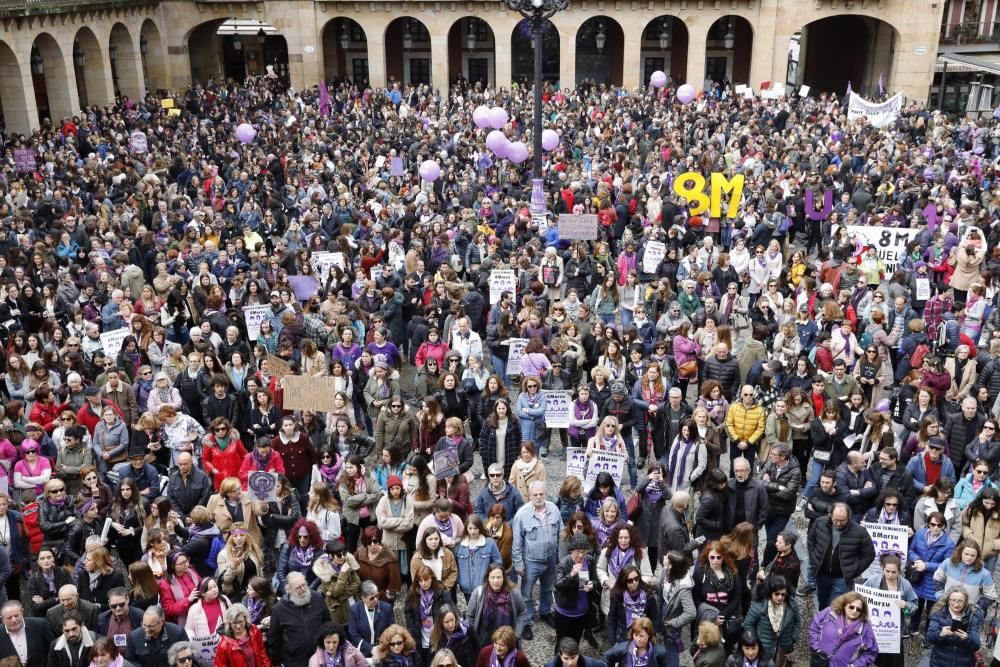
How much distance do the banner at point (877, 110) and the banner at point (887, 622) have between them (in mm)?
21169

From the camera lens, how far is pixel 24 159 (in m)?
20.1

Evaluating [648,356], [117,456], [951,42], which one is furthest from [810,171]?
[951,42]

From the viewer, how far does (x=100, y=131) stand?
2655cm

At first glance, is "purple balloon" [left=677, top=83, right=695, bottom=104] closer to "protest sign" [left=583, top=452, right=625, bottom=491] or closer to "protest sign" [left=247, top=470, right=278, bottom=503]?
"protest sign" [left=583, top=452, right=625, bottom=491]

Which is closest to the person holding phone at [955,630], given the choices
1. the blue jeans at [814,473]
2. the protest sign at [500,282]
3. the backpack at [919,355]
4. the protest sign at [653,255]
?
the blue jeans at [814,473]

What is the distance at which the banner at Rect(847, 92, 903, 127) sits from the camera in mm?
26156

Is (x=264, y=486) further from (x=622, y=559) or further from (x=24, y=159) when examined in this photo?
(x=24, y=159)

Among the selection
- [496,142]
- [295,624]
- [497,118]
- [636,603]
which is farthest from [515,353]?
[497,118]

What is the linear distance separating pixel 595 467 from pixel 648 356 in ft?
11.0

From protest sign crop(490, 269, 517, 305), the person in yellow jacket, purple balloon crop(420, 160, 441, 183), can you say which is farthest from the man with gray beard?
purple balloon crop(420, 160, 441, 183)

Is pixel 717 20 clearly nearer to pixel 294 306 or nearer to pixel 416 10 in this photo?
pixel 416 10

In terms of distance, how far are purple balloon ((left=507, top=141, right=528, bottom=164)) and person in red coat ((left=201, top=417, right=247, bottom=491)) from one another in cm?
1394

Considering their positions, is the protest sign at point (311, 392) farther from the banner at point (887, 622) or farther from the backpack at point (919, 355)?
the backpack at point (919, 355)

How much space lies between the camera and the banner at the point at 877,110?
26.2m
